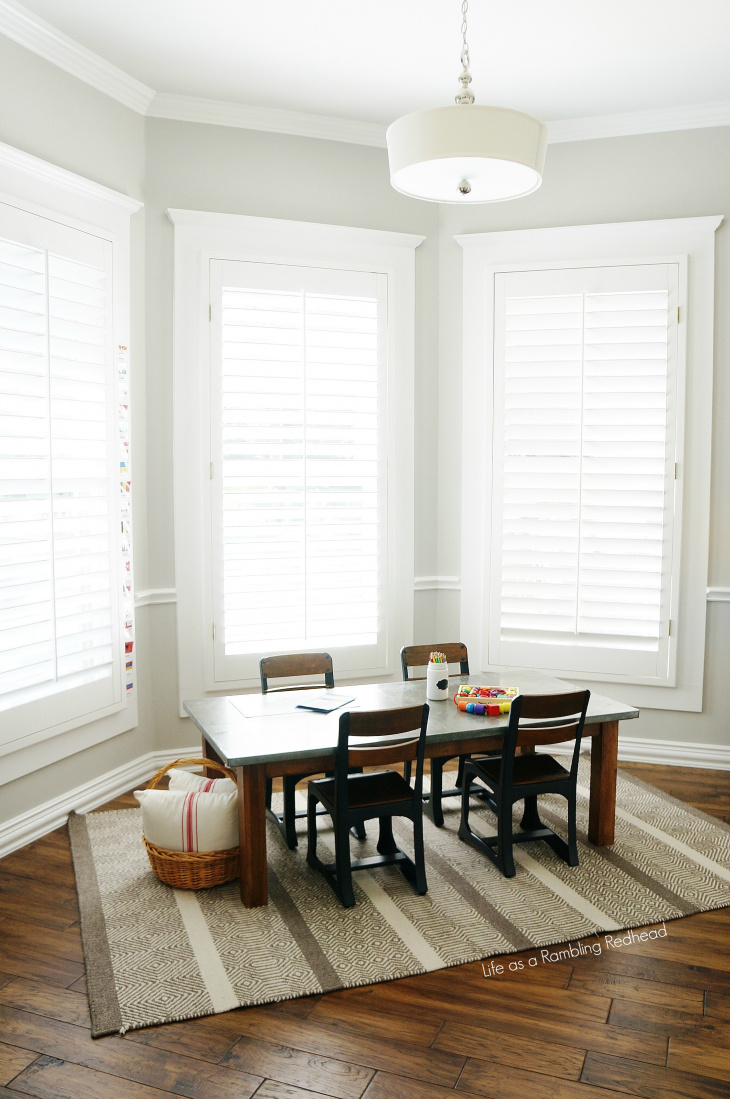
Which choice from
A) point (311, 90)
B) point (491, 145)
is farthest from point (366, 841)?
point (311, 90)

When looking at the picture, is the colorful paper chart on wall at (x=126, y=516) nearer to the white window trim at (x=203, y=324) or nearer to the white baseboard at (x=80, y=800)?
the white window trim at (x=203, y=324)

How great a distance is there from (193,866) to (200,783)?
0.34 meters

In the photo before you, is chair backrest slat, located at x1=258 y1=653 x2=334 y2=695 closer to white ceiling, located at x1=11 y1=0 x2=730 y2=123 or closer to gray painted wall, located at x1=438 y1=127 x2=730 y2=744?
gray painted wall, located at x1=438 y1=127 x2=730 y2=744

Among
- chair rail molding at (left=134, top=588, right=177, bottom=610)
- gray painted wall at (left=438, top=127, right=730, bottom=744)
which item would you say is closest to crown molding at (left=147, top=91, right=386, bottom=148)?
gray painted wall at (left=438, top=127, right=730, bottom=744)

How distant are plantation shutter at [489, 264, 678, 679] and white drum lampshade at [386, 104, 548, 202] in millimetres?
2003

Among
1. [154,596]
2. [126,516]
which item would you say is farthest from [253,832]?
[126,516]

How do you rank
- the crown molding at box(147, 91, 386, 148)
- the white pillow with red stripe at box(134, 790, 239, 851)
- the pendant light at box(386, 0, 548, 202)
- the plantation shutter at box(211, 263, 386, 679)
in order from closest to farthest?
→ the pendant light at box(386, 0, 548, 202), the white pillow with red stripe at box(134, 790, 239, 851), the crown molding at box(147, 91, 386, 148), the plantation shutter at box(211, 263, 386, 679)

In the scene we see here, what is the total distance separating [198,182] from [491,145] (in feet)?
7.82

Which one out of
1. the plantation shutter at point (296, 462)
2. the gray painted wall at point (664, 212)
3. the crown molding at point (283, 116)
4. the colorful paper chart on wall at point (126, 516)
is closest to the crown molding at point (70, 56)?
the crown molding at point (283, 116)

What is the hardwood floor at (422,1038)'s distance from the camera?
2129mm

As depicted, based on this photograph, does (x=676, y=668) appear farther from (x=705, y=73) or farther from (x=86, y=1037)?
(x=86, y=1037)

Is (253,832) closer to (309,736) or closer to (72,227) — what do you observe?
(309,736)

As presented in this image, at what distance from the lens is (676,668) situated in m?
4.57

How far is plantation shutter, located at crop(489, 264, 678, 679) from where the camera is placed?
14.8 feet
